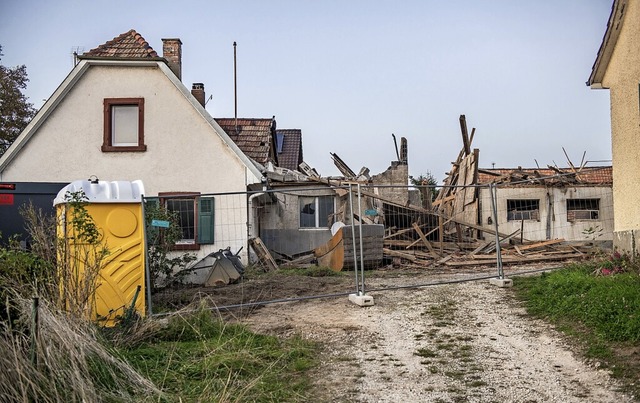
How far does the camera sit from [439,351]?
791 centimetres

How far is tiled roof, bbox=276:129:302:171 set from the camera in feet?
106

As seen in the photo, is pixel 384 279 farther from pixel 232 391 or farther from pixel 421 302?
pixel 232 391

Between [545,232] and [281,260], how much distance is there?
11.3 meters

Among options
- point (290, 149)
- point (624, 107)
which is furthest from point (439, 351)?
point (290, 149)

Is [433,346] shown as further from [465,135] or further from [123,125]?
[465,135]

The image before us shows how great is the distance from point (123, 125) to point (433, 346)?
14.0 m

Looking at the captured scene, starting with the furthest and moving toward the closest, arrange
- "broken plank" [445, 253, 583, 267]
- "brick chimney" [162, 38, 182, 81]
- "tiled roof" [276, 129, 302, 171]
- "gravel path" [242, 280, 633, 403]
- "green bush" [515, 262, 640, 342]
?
"tiled roof" [276, 129, 302, 171] → "brick chimney" [162, 38, 182, 81] → "broken plank" [445, 253, 583, 267] → "green bush" [515, 262, 640, 342] → "gravel path" [242, 280, 633, 403]

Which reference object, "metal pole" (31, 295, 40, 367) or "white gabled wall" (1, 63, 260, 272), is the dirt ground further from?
"white gabled wall" (1, 63, 260, 272)

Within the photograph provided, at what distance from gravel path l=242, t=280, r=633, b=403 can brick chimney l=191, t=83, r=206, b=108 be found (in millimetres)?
12691

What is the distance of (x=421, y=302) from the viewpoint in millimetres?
10922

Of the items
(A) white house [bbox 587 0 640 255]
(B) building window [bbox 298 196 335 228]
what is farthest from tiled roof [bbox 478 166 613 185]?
(A) white house [bbox 587 0 640 255]

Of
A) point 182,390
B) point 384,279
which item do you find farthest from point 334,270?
point 182,390

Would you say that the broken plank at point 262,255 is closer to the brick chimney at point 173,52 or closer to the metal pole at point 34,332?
the brick chimney at point 173,52

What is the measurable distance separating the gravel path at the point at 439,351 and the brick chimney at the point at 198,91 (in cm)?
1269
